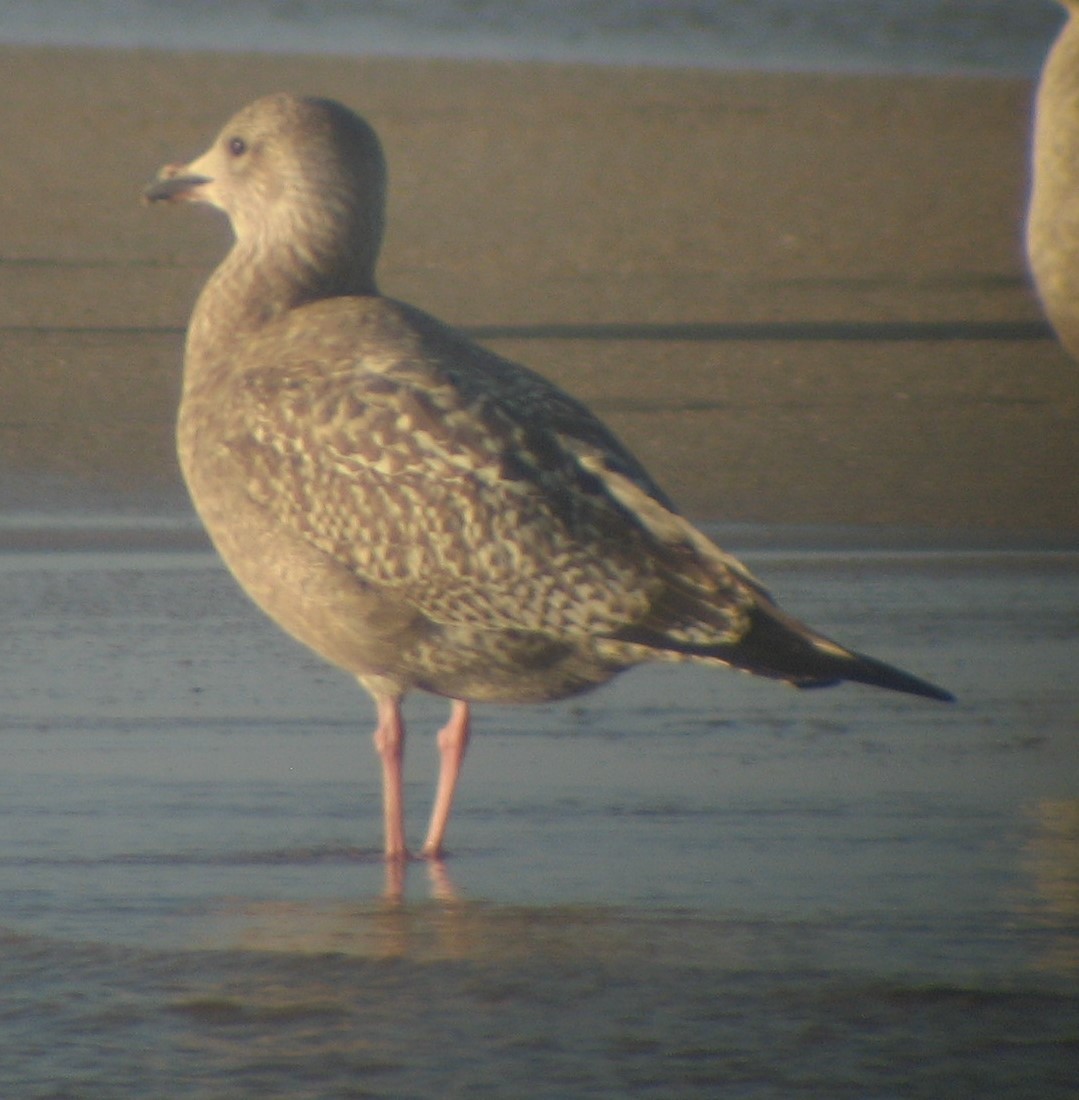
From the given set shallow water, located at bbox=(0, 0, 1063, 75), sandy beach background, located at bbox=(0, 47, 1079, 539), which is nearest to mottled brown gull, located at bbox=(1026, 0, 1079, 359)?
sandy beach background, located at bbox=(0, 47, 1079, 539)

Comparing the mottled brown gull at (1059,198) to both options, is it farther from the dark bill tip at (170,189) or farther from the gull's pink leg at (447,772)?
the gull's pink leg at (447,772)

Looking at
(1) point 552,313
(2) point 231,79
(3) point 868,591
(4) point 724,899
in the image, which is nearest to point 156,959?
(4) point 724,899

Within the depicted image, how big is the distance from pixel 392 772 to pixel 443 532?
1.81 feet

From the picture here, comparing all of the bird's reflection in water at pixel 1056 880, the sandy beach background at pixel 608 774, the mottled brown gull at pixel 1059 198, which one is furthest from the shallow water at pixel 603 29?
the bird's reflection in water at pixel 1056 880

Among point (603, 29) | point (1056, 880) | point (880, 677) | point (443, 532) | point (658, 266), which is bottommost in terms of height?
point (603, 29)

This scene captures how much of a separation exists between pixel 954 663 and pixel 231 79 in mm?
16568

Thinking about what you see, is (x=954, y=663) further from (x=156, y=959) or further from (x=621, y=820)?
(x=156, y=959)

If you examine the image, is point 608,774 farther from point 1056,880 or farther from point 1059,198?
point 1059,198

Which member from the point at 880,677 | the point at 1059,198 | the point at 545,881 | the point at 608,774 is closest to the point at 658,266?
the point at 1059,198

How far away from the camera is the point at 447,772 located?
20.6 feet

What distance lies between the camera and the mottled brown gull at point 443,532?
592 centimetres

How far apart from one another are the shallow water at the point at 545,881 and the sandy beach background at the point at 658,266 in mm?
2764

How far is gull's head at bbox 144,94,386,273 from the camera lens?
6996mm

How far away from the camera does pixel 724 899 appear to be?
18.3ft
